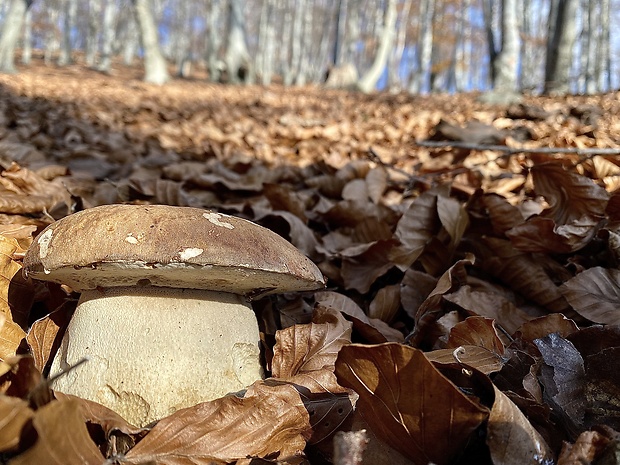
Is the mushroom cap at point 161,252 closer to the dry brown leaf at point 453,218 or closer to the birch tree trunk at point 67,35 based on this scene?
the dry brown leaf at point 453,218

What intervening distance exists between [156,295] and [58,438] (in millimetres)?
433

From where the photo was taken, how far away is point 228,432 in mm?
1001

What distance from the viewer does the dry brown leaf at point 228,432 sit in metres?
0.96

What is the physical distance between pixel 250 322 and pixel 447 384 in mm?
627

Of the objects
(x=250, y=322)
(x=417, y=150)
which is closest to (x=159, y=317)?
(x=250, y=322)

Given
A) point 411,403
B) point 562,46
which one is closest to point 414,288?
point 411,403

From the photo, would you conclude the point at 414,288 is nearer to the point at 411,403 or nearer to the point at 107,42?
the point at 411,403

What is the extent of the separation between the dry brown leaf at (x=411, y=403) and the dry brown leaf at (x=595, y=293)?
68 cm

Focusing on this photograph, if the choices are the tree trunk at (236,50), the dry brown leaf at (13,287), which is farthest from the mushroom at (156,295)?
the tree trunk at (236,50)

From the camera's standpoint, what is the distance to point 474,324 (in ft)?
3.97

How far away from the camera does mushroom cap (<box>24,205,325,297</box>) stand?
1025 mm

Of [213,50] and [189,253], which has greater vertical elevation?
[213,50]

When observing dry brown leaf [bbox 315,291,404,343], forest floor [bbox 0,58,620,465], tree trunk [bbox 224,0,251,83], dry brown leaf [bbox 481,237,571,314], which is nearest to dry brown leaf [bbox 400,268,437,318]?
forest floor [bbox 0,58,620,465]

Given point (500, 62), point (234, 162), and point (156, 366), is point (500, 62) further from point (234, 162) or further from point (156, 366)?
point (156, 366)
